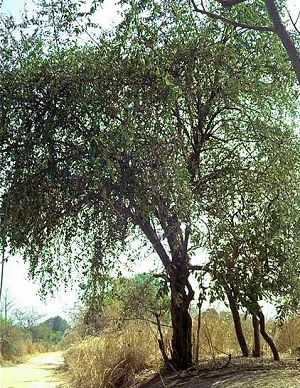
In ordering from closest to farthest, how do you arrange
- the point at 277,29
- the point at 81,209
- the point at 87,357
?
the point at 277,29, the point at 81,209, the point at 87,357

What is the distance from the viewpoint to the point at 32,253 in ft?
13.6

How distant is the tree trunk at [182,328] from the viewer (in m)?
4.53

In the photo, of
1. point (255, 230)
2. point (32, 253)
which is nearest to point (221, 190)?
point (255, 230)

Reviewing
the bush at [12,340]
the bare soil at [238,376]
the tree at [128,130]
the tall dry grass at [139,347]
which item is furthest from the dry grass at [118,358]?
the bush at [12,340]

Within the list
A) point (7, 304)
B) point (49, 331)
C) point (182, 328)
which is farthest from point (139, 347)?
point (49, 331)

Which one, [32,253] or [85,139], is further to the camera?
[32,253]

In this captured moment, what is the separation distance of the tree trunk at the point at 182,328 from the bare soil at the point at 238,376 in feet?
0.41

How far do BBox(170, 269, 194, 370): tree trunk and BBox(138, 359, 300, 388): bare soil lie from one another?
125mm

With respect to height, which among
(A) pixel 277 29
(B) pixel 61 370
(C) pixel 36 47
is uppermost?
(C) pixel 36 47

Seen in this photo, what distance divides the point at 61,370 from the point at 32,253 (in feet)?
10.9

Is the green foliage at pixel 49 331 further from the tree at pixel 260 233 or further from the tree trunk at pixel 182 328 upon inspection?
the tree at pixel 260 233

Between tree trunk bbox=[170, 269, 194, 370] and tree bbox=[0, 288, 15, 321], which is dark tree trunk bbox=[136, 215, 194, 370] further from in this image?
tree bbox=[0, 288, 15, 321]

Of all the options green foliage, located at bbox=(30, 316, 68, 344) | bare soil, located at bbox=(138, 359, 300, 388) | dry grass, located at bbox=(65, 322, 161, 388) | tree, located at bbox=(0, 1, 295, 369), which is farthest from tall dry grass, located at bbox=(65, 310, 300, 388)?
green foliage, located at bbox=(30, 316, 68, 344)

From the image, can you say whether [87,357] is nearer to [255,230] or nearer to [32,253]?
[32,253]
